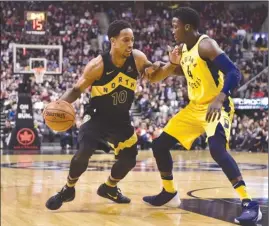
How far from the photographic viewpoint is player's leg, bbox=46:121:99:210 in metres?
5.14

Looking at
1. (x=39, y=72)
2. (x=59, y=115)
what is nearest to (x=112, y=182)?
(x=59, y=115)

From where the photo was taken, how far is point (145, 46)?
22.7 m

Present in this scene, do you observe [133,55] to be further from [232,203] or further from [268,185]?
[268,185]

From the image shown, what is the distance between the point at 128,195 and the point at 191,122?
1.56 m

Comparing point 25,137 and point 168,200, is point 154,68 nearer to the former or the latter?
point 168,200

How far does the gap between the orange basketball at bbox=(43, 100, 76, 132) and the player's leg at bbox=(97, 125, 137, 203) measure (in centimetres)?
52

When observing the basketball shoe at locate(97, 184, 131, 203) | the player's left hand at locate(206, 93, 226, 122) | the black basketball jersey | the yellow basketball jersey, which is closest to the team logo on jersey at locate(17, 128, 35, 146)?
the basketball shoe at locate(97, 184, 131, 203)

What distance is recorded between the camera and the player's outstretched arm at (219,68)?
4445mm

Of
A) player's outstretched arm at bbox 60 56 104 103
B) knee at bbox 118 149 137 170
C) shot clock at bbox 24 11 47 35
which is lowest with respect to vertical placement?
knee at bbox 118 149 137 170

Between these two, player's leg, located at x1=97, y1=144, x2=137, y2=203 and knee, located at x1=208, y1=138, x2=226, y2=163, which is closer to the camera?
knee, located at x1=208, y1=138, x2=226, y2=163

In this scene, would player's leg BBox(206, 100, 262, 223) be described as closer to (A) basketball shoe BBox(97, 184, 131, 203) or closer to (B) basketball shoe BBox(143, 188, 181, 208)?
(B) basketball shoe BBox(143, 188, 181, 208)

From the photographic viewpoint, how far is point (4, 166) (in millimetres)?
10664

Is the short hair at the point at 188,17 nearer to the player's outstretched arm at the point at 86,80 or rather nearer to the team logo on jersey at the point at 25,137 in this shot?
the player's outstretched arm at the point at 86,80

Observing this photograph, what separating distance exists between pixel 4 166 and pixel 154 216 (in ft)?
20.5
